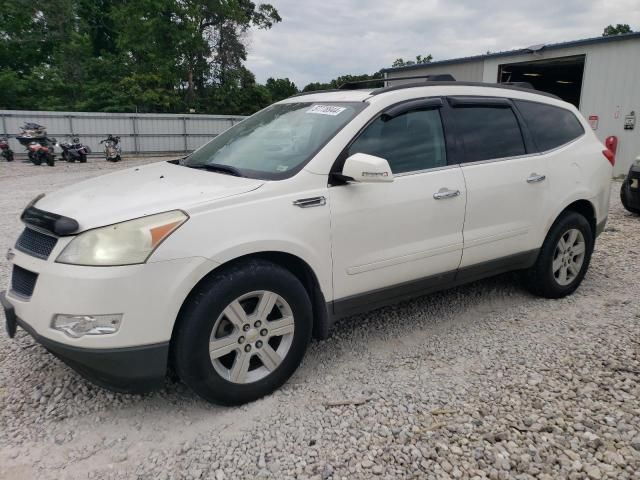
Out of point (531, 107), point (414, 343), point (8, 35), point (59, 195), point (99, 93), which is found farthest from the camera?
point (8, 35)

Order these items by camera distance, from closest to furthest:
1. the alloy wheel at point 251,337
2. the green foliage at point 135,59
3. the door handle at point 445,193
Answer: the alloy wheel at point 251,337, the door handle at point 445,193, the green foliage at point 135,59

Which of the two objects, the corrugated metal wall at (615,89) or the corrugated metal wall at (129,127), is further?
the corrugated metal wall at (129,127)

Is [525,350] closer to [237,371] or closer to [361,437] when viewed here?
[361,437]

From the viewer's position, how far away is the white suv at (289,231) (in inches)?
93.4

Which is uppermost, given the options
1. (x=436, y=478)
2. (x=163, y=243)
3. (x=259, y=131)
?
(x=259, y=131)

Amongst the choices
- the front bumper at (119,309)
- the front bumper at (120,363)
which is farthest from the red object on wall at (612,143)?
the front bumper at (120,363)

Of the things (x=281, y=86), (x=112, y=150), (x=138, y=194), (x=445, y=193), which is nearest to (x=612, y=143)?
(x=445, y=193)

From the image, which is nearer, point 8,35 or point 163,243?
point 163,243

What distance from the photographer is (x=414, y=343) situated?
11.6 ft

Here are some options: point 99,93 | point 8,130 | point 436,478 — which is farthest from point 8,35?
point 436,478

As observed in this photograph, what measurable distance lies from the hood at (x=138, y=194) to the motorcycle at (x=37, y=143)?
16.0 meters

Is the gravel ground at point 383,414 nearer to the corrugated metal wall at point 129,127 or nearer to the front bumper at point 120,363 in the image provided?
the front bumper at point 120,363

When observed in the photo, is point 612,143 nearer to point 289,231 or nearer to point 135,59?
point 289,231

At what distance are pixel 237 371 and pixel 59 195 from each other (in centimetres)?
149
